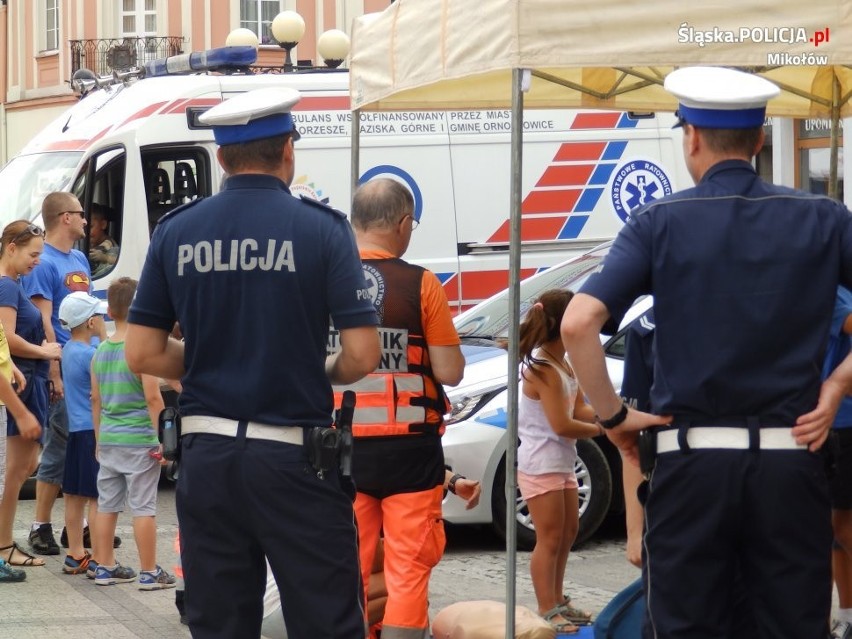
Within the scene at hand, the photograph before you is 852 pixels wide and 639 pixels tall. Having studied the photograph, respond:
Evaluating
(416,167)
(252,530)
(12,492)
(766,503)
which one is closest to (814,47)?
(766,503)

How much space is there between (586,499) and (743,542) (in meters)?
4.72

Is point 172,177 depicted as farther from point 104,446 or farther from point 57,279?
point 104,446

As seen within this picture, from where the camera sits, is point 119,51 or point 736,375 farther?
point 119,51

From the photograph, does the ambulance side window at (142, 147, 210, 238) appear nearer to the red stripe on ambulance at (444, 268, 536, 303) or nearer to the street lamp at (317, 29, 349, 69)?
the red stripe on ambulance at (444, 268, 536, 303)

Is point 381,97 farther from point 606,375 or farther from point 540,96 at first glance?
point 606,375

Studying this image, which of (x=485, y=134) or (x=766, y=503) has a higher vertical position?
(x=485, y=134)

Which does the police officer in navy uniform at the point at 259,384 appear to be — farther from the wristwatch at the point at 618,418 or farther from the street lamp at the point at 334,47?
the street lamp at the point at 334,47

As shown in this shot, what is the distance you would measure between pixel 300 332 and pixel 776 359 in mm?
1230

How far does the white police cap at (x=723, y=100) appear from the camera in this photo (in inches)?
148

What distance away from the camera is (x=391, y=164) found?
38.3 feet

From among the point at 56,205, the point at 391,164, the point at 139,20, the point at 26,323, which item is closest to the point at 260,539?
the point at 26,323

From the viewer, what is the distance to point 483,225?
11875mm

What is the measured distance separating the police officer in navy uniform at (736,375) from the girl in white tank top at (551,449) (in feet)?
8.55

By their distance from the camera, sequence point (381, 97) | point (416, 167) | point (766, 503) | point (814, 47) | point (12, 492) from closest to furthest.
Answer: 1. point (766, 503)
2. point (814, 47)
3. point (381, 97)
4. point (12, 492)
5. point (416, 167)
